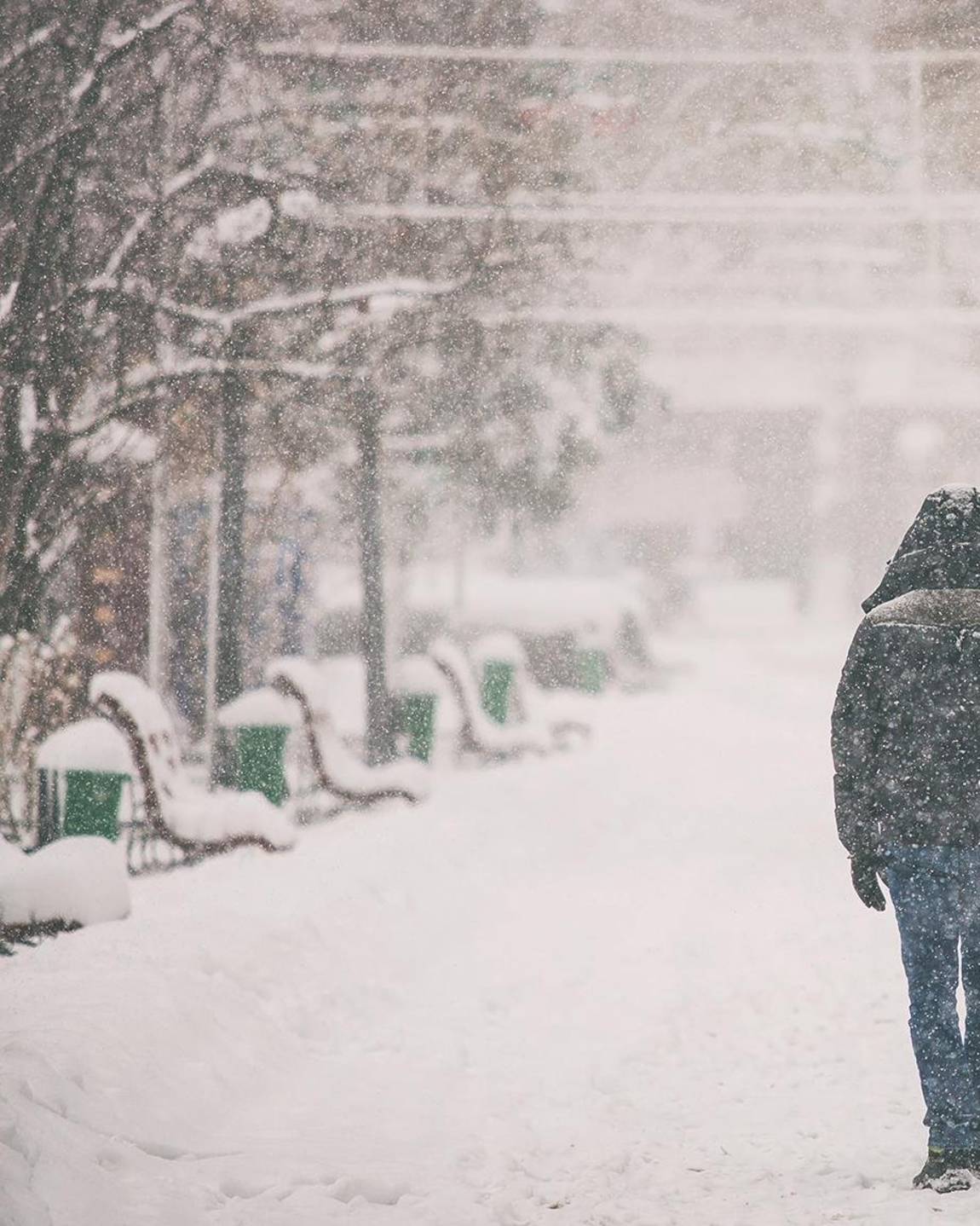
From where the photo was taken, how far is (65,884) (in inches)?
263

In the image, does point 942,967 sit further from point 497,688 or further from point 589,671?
point 589,671

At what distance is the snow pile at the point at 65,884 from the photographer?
6.52 meters

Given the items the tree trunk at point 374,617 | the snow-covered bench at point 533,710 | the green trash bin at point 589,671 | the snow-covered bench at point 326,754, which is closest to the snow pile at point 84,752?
the snow-covered bench at point 326,754

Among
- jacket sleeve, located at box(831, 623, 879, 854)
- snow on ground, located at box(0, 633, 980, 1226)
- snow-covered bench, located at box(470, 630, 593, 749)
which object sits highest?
jacket sleeve, located at box(831, 623, 879, 854)

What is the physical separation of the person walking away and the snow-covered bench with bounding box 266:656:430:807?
710 centimetres

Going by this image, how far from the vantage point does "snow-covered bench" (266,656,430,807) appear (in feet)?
36.9

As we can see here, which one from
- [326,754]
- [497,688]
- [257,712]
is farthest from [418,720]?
[497,688]

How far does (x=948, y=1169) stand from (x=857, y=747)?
3.99ft

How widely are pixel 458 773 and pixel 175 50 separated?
7519mm

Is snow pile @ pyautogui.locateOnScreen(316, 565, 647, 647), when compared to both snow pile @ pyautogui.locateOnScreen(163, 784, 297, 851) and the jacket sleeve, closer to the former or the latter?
snow pile @ pyautogui.locateOnScreen(163, 784, 297, 851)

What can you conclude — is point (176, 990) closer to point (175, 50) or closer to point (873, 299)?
point (175, 50)

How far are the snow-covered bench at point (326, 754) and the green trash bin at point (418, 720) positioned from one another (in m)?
3.27

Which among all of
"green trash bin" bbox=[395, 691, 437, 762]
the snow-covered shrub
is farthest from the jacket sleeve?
"green trash bin" bbox=[395, 691, 437, 762]

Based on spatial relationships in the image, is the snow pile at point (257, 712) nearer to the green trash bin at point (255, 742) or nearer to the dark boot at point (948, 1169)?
the green trash bin at point (255, 742)
